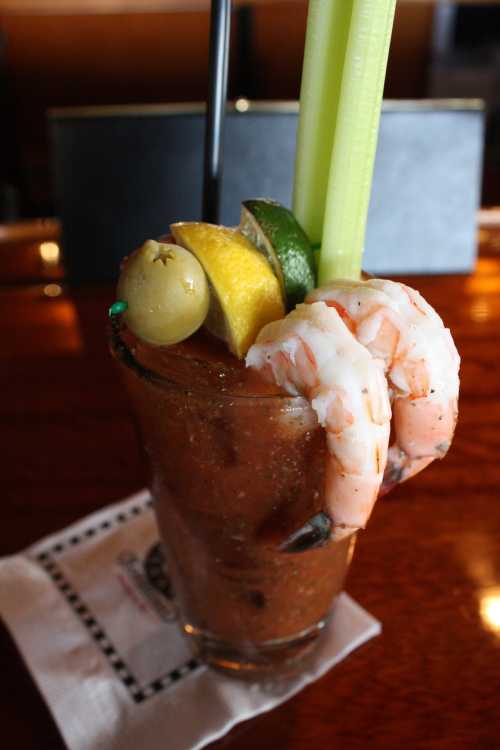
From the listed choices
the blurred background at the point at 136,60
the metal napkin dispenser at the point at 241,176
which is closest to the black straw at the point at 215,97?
the metal napkin dispenser at the point at 241,176

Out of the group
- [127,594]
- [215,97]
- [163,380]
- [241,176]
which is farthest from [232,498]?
[241,176]

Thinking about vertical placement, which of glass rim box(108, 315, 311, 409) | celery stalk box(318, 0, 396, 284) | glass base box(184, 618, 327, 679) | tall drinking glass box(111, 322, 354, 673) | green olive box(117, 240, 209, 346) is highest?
celery stalk box(318, 0, 396, 284)

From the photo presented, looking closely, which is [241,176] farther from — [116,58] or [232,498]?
[116,58]

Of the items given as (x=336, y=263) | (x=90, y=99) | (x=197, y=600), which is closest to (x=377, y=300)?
(x=336, y=263)

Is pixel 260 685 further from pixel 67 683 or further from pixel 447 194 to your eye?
pixel 447 194

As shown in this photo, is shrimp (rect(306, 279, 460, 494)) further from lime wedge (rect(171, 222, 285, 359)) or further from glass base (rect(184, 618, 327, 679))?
glass base (rect(184, 618, 327, 679))

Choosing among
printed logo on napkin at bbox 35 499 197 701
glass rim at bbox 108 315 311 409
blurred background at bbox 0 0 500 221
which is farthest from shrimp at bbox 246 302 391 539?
blurred background at bbox 0 0 500 221
